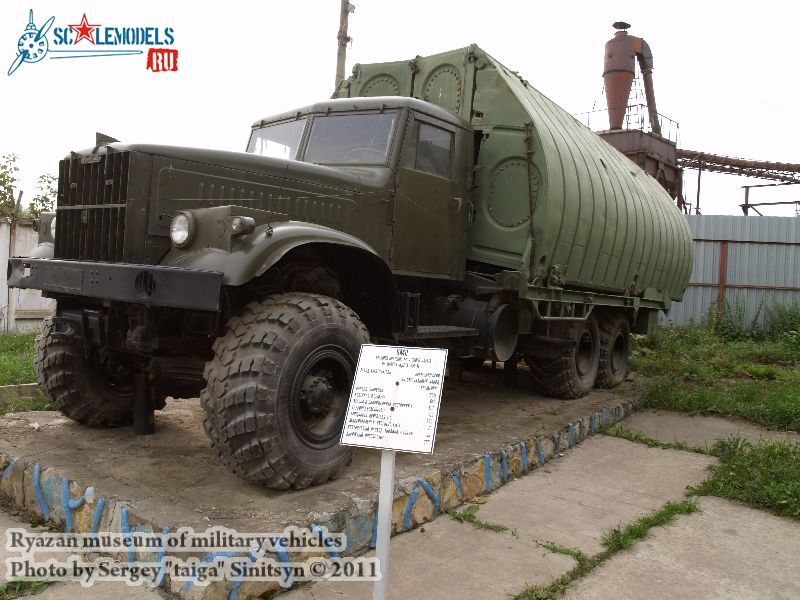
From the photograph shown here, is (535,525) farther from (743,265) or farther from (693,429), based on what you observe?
(743,265)

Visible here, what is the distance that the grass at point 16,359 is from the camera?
21.9 ft

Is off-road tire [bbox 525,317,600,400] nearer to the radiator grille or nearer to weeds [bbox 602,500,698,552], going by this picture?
weeds [bbox 602,500,698,552]

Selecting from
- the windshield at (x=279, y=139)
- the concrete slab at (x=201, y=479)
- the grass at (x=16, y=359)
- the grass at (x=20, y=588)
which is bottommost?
Answer: the grass at (x=20, y=588)

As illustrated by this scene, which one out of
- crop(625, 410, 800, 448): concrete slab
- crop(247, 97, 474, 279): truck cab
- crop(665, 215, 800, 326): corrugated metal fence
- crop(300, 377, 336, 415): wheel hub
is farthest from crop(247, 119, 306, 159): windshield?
crop(665, 215, 800, 326): corrugated metal fence

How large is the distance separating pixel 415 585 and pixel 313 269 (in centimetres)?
210

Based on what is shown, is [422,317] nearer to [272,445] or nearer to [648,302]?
[272,445]

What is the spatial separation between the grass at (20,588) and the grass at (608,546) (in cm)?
226

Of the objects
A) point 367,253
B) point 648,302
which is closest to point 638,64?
point 648,302

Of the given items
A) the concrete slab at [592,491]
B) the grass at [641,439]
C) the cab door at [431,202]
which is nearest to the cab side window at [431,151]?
the cab door at [431,202]

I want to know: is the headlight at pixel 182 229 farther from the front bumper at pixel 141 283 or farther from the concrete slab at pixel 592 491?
the concrete slab at pixel 592 491

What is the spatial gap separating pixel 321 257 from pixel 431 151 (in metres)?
1.69

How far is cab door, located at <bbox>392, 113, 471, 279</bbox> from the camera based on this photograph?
17.3 feet

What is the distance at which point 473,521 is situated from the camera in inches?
158

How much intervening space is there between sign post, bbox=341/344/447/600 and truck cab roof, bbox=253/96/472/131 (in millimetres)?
3069
